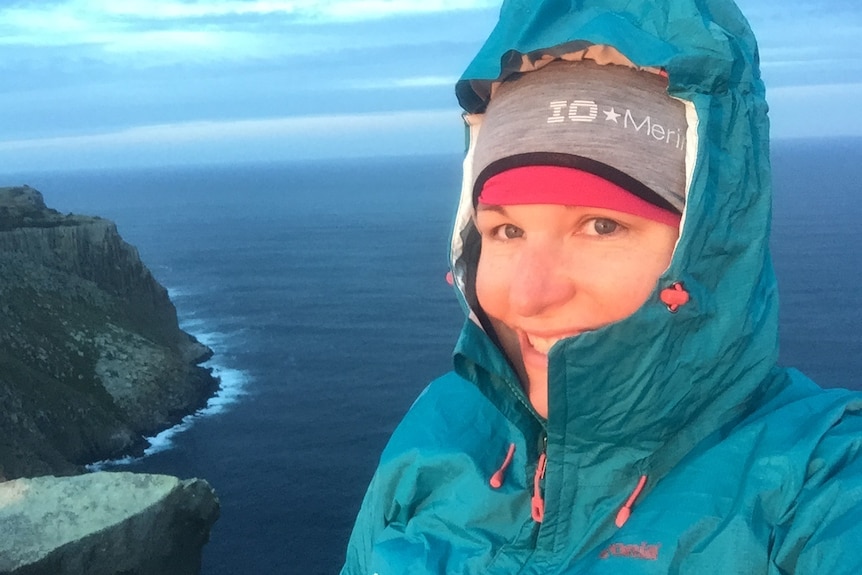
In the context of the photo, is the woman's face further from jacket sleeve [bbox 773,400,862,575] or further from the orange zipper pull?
jacket sleeve [bbox 773,400,862,575]

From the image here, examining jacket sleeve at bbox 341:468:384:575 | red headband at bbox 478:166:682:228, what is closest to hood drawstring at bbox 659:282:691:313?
red headband at bbox 478:166:682:228

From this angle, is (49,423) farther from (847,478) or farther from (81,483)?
(847,478)

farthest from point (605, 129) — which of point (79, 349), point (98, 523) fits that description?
point (79, 349)

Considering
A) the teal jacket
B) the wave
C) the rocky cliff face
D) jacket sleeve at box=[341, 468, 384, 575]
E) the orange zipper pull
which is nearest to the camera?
the teal jacket

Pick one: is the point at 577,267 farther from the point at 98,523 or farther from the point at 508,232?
the point at 98,523

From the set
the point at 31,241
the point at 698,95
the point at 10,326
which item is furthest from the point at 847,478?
the point at 31,241

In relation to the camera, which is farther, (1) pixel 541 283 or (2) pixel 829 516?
(1) pixel 541 283
